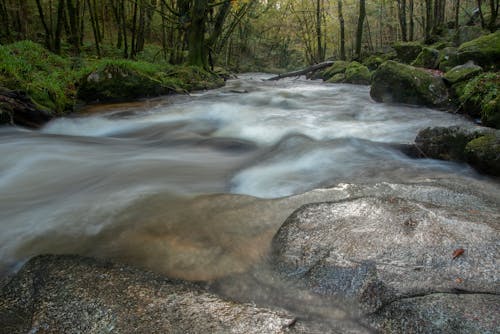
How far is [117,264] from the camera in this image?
2.09 m

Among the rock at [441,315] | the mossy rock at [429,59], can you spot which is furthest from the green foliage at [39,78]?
Result: the mossy rock at [429,59]

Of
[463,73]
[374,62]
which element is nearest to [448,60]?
[463,73]

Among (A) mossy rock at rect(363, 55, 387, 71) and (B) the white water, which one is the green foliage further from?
(A) mossy rock at rect(363, 55, 387, 71)

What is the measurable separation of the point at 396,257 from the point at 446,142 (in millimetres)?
2888

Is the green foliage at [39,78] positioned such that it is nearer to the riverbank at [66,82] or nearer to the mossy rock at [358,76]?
the riverbank at [66,82]

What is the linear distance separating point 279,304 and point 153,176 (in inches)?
103

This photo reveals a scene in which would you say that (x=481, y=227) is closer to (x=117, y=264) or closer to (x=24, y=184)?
(x=117, y=264)

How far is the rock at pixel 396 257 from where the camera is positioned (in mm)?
1561

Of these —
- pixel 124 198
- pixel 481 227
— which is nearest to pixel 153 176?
pixel 124 198

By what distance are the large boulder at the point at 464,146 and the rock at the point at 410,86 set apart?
363 centimetres

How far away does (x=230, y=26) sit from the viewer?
67.3 ft

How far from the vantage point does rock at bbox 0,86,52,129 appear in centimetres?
558

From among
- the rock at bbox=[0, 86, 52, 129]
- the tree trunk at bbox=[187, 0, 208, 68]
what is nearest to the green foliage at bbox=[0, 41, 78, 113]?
the rock at bbox=[0, 86, 52, 129]

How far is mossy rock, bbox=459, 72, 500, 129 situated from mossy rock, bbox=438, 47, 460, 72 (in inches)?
133
